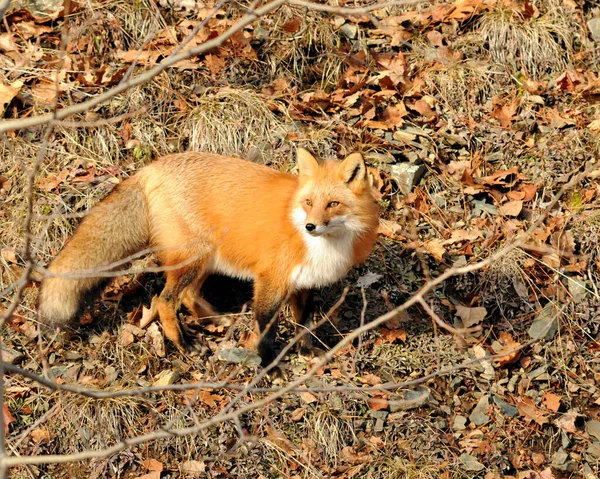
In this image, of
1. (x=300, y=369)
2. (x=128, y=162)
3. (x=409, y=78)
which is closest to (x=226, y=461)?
(x=300, y=369)

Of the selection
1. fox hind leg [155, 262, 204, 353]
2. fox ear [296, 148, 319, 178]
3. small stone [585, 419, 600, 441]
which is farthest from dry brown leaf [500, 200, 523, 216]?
fox hind leg [155, 262, 204, 353]

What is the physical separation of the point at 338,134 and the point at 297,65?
95cm

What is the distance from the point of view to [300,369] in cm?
639

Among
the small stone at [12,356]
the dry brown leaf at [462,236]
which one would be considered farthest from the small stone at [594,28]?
the small stone at [12,356]

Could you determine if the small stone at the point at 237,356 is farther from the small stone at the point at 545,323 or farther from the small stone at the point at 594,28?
the small stone at the point at 594,28

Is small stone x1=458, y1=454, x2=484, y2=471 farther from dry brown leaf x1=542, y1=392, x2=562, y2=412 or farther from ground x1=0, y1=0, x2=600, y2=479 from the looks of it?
dry brown leaf x1=542, y1=392, x2=562, y2=412

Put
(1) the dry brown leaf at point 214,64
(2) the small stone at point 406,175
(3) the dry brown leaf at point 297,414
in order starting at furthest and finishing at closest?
(1) the dry brown leaf at point 214,64 < (2) the small stone at point 406,175 < (3) the dry brown leaf at point 297,414

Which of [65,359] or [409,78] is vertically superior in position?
[409,78]

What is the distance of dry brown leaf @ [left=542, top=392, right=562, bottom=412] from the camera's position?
251 inches

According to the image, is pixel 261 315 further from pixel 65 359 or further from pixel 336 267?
pixel 65 359

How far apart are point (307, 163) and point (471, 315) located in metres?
2.18

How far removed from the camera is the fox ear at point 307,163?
579cm

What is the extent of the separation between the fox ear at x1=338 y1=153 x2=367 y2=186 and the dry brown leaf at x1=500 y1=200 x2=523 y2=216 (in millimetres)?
2281

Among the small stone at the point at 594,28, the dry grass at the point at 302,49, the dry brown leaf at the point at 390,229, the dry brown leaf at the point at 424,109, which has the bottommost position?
the dry brown leaf at the point at 390,229
